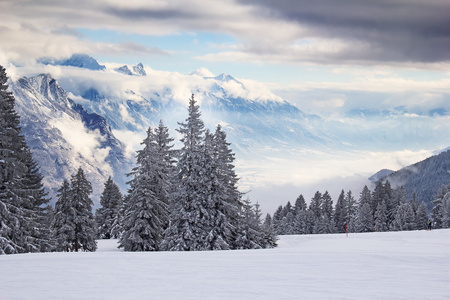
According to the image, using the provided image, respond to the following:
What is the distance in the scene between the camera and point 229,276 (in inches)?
586

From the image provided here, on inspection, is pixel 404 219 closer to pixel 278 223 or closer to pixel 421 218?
pixel 421 218

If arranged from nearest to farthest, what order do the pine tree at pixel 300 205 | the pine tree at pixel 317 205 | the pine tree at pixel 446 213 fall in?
the pine tree at pixel 446 213 < the pine tree at pixel 317 205 < the pine tree at pixel 300 205

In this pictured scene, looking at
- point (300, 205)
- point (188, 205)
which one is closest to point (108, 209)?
point (188, 205)

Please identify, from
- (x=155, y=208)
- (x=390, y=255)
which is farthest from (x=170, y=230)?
(x=390, y=255)

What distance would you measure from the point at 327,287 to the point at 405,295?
222 centimetres

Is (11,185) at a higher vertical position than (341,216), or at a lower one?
higher

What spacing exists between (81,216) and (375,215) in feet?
189

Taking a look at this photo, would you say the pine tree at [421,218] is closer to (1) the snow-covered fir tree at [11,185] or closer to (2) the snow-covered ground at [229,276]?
(2) the snow-covered ground at [229,276]

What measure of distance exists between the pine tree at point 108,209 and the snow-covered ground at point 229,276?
157 feet

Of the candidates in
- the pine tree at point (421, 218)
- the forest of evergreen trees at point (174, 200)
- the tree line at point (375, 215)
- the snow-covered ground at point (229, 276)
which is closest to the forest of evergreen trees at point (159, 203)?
the forest of evergreen trees at point (174, 200)

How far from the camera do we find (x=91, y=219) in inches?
1997

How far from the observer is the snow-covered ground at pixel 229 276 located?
41.0 ft

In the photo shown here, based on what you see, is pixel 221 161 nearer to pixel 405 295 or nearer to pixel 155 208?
pixel 155 208

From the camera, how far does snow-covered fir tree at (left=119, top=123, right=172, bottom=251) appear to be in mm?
37525
